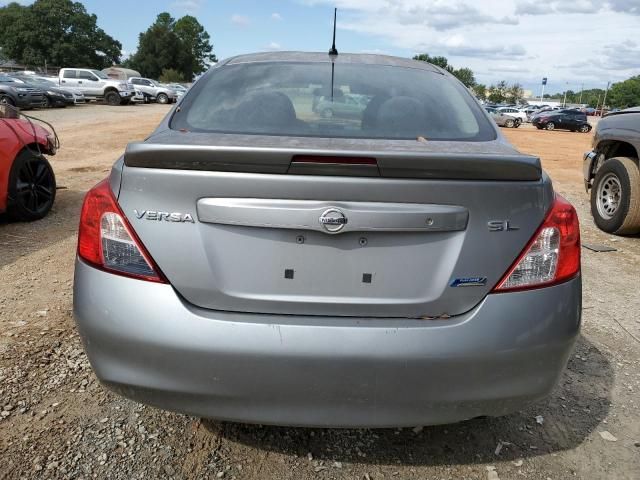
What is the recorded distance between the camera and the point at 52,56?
89.6 m

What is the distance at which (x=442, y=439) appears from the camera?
248 centimetres

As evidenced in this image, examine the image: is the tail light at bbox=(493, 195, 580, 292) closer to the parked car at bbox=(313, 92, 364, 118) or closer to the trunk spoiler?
the trunk spoiler

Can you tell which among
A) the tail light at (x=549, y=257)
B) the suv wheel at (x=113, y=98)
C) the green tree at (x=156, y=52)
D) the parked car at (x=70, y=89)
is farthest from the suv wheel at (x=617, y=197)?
the green tree at (x=156, y=52)

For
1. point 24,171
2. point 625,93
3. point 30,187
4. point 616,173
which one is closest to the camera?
point 24,171

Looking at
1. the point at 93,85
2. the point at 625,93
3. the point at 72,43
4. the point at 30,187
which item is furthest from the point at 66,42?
the point at 625,93

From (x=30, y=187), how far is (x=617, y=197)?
20.4 ft

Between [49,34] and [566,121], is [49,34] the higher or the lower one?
the higher one

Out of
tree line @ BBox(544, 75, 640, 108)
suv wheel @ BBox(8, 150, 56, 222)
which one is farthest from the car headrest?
tree line @ BBox(544, 75, 640, 108)

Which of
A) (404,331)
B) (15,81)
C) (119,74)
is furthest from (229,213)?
(119,74)

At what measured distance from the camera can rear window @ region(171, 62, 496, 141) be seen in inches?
95.4

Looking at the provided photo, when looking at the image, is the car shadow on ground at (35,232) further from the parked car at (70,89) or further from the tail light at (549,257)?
the parked car at (70,89)

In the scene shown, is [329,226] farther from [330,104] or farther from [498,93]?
[498,93]

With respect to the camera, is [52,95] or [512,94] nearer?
[52,95]

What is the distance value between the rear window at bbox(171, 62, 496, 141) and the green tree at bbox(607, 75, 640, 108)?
114 metres
